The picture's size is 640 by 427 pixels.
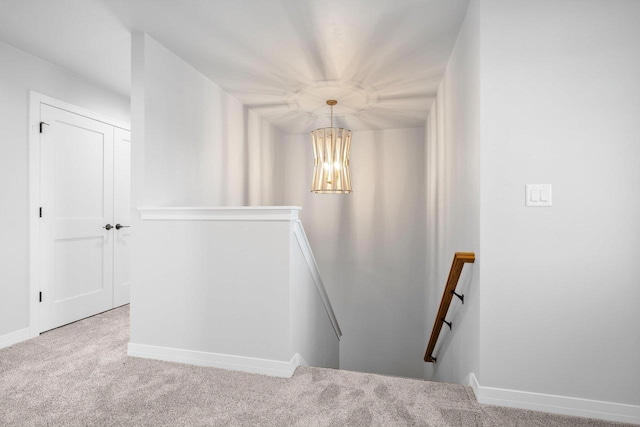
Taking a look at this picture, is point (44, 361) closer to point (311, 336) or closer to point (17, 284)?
point (17, 284)

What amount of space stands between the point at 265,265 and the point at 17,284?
7.20ft

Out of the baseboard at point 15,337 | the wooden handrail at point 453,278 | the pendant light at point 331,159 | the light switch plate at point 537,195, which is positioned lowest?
the baseboard at point 15,337

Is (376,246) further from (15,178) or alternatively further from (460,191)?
(15,178)

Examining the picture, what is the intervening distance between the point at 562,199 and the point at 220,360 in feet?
7.29

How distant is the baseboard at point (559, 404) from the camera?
5.52 feet

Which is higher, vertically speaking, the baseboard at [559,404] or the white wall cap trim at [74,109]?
the white wall cap trim at [74,109]

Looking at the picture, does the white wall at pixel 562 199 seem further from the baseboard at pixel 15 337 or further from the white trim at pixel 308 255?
the baseboard at pixel 15 337

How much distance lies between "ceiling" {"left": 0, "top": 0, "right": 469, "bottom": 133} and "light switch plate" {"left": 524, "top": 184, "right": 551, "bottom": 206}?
3.95ft

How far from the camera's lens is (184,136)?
→ 2.87 metres

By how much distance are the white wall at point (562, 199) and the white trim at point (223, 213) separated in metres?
1.14

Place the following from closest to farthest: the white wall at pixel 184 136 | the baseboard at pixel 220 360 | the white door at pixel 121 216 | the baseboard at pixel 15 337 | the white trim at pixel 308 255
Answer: the baseboard at pixel 220 360, the white trim at pixel 308 255, the white wall at pixel 184 136, the baseboard at pixel 15 337, the white door at pixel 121 216

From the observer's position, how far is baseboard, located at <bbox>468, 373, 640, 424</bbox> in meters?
1.68

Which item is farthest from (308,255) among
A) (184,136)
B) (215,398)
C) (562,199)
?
(562,199)

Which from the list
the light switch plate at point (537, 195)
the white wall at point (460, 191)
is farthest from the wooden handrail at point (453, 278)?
the light switch plate at point (537, 195)
